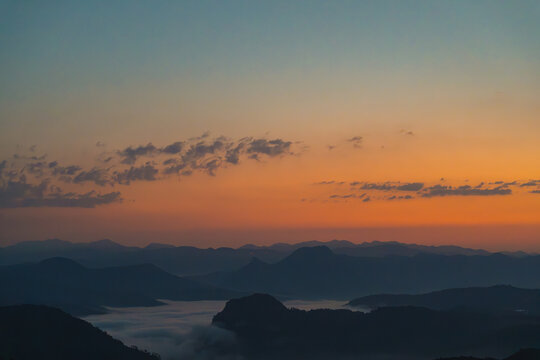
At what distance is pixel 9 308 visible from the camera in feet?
582

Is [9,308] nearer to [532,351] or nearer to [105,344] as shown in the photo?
[105,344]

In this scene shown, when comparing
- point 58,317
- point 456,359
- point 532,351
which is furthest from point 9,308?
point 532,351

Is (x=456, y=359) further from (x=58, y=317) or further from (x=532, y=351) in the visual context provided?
(x=58, y=317)

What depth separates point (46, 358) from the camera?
161 meters

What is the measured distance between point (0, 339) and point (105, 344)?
30.9 metres

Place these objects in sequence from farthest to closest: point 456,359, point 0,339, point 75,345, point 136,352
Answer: point 136,352
point 75,345
point 0,339
point 456,359

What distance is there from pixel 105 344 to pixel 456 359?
329ft

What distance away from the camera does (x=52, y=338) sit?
565ft

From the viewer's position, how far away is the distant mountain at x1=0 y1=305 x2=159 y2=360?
161500 mm

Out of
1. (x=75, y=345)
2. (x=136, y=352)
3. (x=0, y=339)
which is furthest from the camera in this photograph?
(x=136, y=352)

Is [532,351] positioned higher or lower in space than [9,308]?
lower

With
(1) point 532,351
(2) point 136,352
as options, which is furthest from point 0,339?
(1) point 532,351

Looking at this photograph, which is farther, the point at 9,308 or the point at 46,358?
the point at 9,308

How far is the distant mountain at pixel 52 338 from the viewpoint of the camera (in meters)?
162
